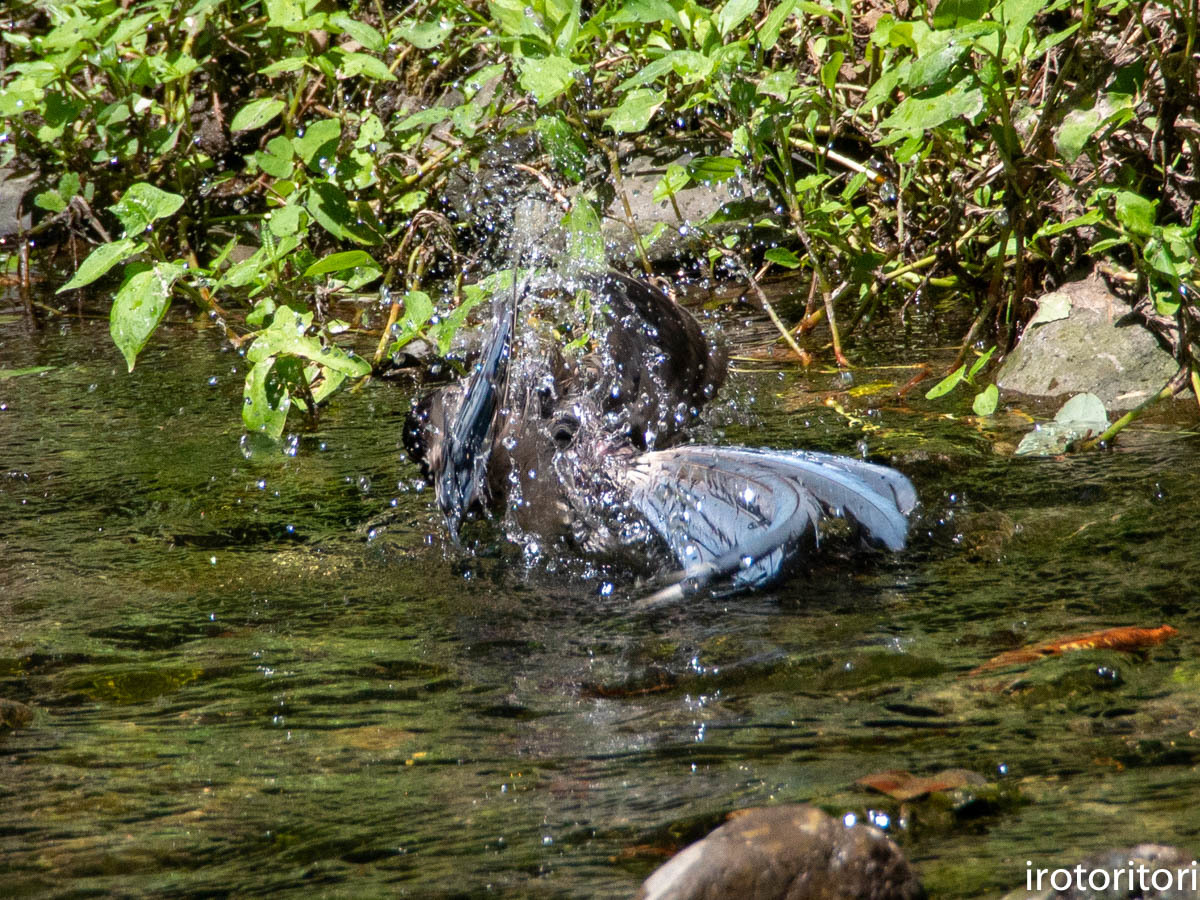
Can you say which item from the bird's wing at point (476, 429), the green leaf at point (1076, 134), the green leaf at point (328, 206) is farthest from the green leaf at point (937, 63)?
the green leaf at point (328, 206)

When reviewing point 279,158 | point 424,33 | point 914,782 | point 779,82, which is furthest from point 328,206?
point 914,782

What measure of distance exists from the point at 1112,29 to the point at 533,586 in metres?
2.40

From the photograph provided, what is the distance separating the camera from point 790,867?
1.54 m

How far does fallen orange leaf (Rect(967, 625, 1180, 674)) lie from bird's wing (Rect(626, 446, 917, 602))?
1.62ft

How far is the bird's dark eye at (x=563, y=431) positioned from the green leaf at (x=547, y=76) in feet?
3.64

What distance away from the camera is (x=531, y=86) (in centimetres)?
383

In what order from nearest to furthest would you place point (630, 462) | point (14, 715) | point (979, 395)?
point (14, 715)
point (630, 462)
point (979, 395)

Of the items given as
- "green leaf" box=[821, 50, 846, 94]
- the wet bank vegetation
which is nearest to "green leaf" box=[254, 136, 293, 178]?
the wet bank vegetation

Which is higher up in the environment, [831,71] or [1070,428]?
[831,71]

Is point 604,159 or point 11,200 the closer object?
point 604,159

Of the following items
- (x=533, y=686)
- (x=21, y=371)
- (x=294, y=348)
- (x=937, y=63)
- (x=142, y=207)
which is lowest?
(x=533, y=686)

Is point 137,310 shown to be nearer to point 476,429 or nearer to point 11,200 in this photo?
point 476,429

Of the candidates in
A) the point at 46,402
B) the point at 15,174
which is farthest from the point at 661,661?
the point at 15,174

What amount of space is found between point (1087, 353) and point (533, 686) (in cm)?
237
